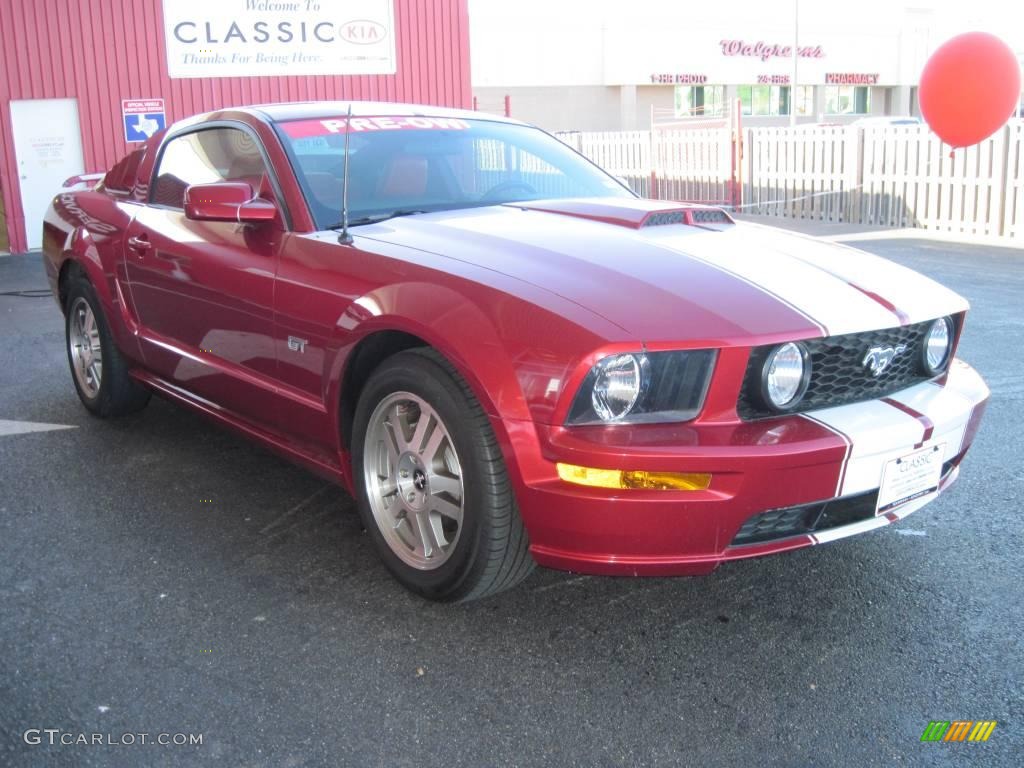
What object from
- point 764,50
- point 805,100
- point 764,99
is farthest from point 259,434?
point 805,100

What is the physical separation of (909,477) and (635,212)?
128 centimetres

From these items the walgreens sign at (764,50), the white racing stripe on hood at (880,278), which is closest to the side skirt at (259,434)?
the white racing stripe on hood at (880,278)

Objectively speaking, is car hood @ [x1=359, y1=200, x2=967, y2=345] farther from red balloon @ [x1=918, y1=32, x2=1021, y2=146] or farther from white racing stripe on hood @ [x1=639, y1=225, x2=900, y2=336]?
red balloon @ [x1=918, y1=32, x2=1021, y2=146]

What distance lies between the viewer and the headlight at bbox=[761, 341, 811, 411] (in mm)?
2613

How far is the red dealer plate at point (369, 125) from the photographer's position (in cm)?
387

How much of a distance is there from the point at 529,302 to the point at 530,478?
0.45 meters

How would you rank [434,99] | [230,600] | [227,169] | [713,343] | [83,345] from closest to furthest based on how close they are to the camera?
[713,343] < [230,600] < [227,169] < [83,345] < [434,99]

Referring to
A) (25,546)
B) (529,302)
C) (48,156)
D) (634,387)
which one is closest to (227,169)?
(25,546)

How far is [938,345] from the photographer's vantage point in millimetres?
3109

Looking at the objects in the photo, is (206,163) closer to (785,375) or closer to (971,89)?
(785,375)

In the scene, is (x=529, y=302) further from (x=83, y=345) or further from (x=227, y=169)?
(x=83, y=345)

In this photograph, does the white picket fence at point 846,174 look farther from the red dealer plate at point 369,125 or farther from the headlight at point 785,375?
the headlight at point 785,375

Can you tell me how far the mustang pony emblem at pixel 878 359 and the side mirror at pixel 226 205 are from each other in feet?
6.58

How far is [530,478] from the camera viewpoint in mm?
2580
